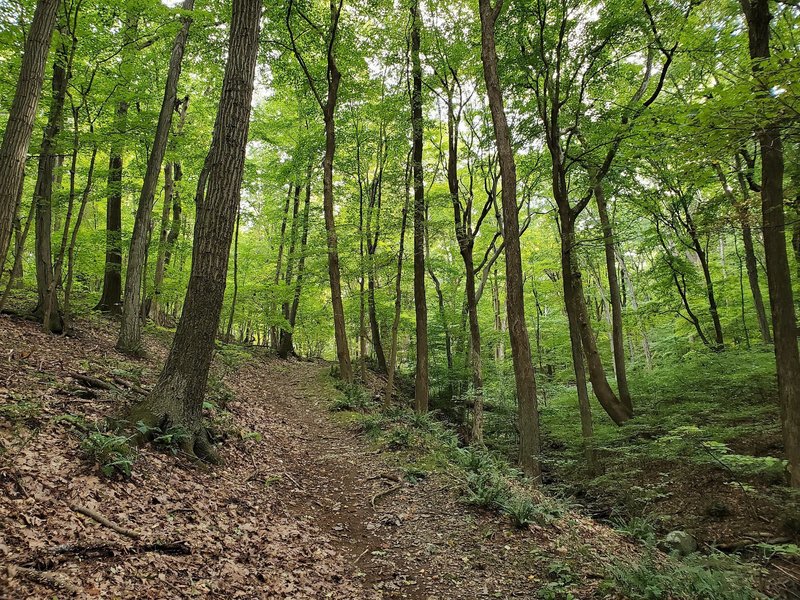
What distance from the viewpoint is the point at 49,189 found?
8.88m

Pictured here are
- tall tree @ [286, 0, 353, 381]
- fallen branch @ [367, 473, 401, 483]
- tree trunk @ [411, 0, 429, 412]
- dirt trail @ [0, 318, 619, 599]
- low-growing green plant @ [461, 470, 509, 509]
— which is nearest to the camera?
dirt trail @ [0, 318, 619, 599]

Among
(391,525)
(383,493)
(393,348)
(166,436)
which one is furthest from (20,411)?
(393,348)

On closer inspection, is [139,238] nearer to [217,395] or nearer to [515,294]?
[217,395]

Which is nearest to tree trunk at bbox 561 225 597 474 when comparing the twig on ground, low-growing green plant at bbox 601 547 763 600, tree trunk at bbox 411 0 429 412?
tree trunk at bbox 411 0 429 412

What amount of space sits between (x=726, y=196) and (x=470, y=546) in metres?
10.0

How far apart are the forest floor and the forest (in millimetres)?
34

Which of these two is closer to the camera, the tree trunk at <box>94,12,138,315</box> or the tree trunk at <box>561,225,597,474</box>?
the tree trunk at <box>94,12,138,315</box>

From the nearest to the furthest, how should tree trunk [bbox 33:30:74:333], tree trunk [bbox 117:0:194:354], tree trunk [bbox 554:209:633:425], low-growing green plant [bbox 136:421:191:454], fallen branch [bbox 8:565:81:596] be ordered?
1. fallen branch [bbox 8:565:81:596]
2. low-growing green plant [bbox 136:421:191:454]
3. tree trunk [bbox 33:30:74:333]
4. tree trunk [bbox 117:0:194:354]
5. tree trunk [bbox 554:209:633:425]

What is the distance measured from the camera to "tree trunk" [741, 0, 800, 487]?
6.90 m

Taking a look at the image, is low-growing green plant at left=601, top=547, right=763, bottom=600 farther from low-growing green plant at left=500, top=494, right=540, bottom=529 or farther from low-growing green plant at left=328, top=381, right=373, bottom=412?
low-growing green plant at left=328, top=381, right=373, bottom=412

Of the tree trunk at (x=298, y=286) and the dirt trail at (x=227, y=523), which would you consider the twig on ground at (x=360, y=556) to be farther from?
the tree trunk at (x=298, y=286)

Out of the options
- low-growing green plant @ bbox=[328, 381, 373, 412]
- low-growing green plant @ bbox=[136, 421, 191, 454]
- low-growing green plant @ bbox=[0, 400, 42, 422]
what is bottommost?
low-growing green plant @ bbox=[328, 381, 373, 412]

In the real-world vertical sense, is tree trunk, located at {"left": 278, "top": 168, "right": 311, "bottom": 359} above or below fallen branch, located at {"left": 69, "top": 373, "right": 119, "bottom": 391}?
above

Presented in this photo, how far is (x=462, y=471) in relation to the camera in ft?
23.7
